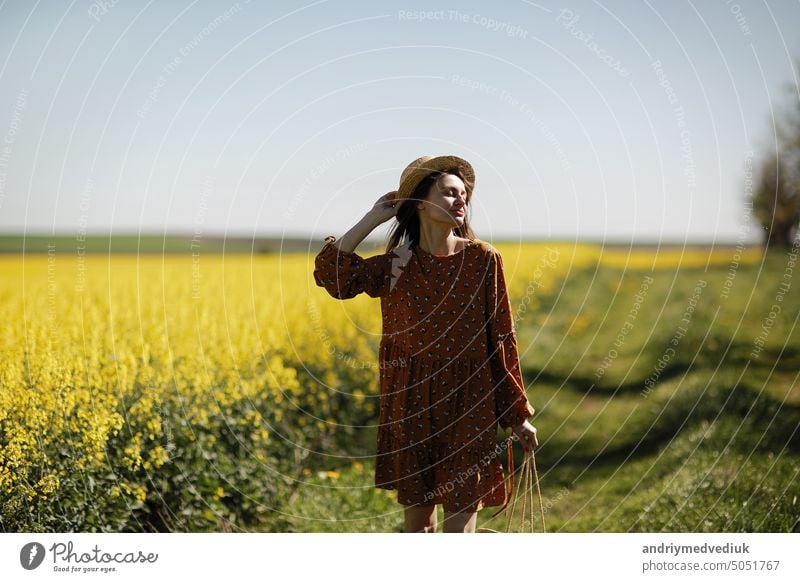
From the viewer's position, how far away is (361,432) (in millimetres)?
6727

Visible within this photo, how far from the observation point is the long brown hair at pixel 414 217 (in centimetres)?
380

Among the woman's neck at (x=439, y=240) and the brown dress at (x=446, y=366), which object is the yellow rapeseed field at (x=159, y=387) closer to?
the brown dress at (x=446, y=366)

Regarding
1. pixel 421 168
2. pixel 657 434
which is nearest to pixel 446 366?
pixel 421 168

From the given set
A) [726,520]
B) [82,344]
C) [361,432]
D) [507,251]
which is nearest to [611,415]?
[361,432]

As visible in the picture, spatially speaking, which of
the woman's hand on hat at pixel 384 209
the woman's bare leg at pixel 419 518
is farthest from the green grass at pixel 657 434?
the woman's hand on hat at pixel 384 209

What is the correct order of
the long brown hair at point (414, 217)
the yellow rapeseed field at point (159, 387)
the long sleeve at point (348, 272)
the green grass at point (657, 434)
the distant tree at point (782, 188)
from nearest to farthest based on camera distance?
1. the long sleeve at point (348, 272)
2. the long brown hair at point (414, 217)
3. the yellow rapeseed field at point (159, 387)
4. the green grass at point (657, 434)
5. the distant tree at point (782, 188)

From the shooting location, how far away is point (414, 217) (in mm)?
3904

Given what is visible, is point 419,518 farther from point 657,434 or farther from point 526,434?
point 657,434

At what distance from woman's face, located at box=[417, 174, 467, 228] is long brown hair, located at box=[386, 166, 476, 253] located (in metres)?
0.03

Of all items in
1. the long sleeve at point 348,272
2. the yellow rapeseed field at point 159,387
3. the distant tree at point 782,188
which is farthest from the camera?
the distant tree at point 782,188

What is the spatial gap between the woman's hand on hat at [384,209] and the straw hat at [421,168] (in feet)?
0.14

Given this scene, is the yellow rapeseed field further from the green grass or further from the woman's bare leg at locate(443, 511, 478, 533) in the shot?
the woman's bare leg at locate(443, 511, 478, 533)

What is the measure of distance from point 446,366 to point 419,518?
69cm
